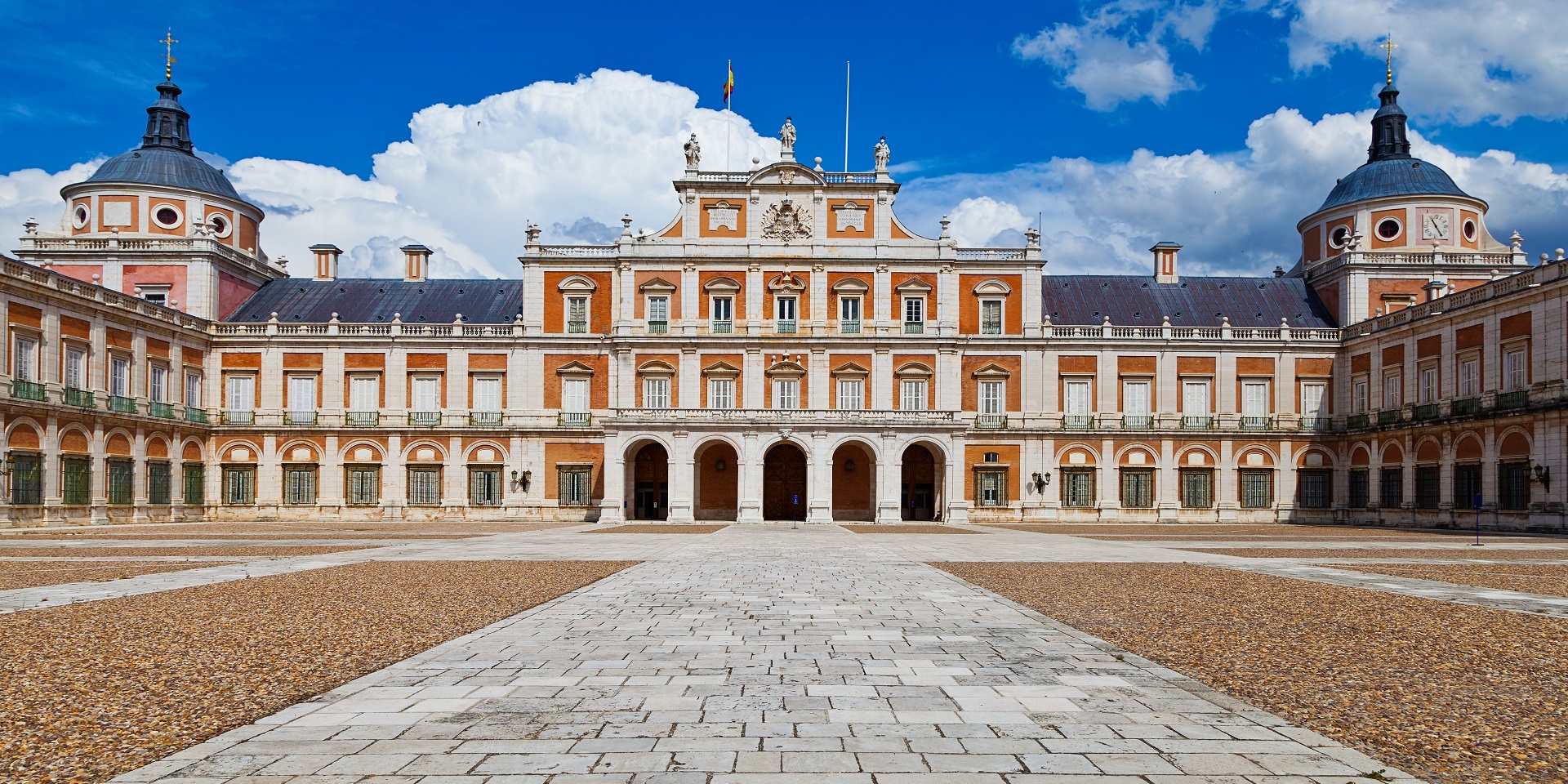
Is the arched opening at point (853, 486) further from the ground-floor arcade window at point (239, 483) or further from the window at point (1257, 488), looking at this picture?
the ground-floor arcade window at point (239, 483)

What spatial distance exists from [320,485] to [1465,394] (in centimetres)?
4741

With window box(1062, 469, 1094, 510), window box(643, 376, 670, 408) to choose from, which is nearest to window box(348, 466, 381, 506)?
window box(643, 376, 670, 408)

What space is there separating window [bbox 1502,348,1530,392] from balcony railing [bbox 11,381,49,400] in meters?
50.1

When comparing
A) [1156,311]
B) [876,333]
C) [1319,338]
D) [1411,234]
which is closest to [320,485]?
[876,333]

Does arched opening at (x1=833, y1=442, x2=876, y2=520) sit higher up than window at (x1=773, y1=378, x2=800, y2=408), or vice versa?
window at (x1=773, y1=378, x2=800, y2=408)

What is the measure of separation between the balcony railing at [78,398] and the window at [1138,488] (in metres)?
42.1

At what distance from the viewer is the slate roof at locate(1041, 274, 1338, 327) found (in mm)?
53750

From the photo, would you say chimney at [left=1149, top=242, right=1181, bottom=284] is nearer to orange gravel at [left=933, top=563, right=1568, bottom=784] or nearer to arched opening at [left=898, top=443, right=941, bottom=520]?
arched opening at [left=898, top=443, right=941, bottom=520]

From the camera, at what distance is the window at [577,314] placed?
51.1 metres

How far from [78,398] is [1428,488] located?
50.1 meters

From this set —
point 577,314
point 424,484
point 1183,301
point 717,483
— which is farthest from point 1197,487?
point 424,484

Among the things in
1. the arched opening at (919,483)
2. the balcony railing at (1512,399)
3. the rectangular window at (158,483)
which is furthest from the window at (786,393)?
the balcony railing at (1512,399)

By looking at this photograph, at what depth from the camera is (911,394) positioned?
49938mm

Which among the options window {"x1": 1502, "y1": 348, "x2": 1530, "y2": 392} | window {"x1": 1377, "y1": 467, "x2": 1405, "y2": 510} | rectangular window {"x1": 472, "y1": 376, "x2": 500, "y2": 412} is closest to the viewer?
window {"x1": 1502, "y1": 348, "x2": 1530, "y2": 392}
